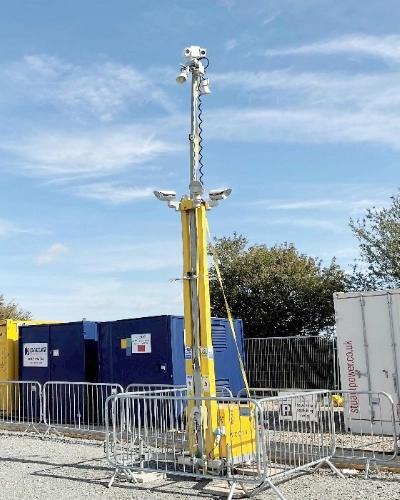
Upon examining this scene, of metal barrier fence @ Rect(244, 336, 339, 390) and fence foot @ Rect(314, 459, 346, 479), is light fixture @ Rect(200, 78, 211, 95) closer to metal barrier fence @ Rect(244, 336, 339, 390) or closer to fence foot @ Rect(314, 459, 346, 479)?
fence foot @ Rect(314, 459, 346, 479)

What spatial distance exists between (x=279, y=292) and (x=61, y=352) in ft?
41.5

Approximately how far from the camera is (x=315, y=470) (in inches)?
342

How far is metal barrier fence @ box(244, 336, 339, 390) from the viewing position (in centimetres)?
1888

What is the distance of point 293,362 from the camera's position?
64.8 feet

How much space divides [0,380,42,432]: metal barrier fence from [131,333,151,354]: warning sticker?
258 cm

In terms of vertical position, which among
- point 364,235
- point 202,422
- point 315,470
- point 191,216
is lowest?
point 315,470

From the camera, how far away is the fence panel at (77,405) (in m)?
13.5

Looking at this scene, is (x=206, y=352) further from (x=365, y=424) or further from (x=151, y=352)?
(x=151, y=352)

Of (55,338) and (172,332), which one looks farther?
(55,338)

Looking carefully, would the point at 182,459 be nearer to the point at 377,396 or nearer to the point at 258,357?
the point at 377,396

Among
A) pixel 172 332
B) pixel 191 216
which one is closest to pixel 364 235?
pixel 172 332

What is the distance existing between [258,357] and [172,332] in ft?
26.1

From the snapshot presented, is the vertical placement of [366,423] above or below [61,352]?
below

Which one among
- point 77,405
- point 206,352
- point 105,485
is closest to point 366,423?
point 206,352
